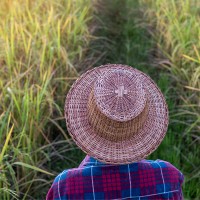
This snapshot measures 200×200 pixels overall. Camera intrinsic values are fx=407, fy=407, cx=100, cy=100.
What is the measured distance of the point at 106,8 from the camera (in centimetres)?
384

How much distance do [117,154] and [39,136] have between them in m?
0.93

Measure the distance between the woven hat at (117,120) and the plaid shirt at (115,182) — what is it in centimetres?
7

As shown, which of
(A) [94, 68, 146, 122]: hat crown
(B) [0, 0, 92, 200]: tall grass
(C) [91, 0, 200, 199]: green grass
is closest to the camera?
(A) [94, 68, 146, 122]: hat crown

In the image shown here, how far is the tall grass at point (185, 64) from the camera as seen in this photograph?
6.95 ft

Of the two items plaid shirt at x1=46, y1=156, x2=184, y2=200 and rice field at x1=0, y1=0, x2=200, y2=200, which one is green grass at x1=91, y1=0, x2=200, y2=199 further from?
plaid shirt at x1=46, y1=156, x2=184, y2=200

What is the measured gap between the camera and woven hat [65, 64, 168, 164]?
1147 mm

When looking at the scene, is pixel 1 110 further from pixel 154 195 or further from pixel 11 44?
pixel 154 195

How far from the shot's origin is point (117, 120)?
113 cm

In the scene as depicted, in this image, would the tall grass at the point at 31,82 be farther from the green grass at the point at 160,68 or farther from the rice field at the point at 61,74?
the green grass at the point at 160,68

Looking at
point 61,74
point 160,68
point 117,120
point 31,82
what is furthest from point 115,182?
point 160,68

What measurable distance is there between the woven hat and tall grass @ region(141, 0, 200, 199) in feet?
A: 2.70

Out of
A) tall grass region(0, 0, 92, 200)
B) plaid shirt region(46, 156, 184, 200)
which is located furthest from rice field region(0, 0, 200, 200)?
plaid shirt region(46, 156, 184, 200)

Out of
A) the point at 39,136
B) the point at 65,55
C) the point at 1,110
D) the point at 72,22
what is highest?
the point at 72,22

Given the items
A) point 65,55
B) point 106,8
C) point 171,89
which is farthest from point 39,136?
point 106,8
